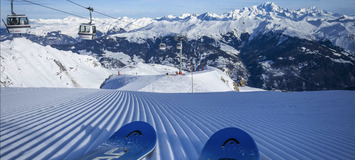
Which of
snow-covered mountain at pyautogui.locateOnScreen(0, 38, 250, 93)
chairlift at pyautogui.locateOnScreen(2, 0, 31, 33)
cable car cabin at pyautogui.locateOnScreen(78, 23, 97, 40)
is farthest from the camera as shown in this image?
snow-covered mountain at pyautogui.locateOnScreen(0, 38, 250, 93)

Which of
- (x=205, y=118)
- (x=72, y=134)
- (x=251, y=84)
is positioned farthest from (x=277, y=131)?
(x=251, y=84)

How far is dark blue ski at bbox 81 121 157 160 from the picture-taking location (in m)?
4.68

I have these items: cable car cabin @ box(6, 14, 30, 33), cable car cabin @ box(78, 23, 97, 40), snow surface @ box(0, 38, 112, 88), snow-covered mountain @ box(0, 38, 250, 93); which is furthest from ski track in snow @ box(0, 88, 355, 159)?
snow surface @ box(0, 38, 112, 88)

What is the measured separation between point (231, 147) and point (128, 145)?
2524 millimetres

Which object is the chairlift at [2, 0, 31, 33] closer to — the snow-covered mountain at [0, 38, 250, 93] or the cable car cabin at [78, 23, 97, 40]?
the cable car cabin at [78, 23, 97, 40]

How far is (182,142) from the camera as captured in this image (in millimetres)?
5996

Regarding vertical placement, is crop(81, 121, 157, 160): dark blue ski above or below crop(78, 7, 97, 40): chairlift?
below

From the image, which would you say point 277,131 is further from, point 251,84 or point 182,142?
point 251,84

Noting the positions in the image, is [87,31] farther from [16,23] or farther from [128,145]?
[128,145]

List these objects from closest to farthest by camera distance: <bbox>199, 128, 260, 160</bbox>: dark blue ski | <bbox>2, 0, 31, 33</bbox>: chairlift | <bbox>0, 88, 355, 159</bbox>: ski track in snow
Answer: <bbox>199, 128, 260, 160</bbox>: dark blue ski, <bbox>0, 88, 355, 159</bbox>: ski track in snow, <bbox>2, 0, 31, 33</bbox>: chairlift

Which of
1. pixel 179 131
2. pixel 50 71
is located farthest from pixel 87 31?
pixel 50 71

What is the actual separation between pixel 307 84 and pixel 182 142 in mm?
205555

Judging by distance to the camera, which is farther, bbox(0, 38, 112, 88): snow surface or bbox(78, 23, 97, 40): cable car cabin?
bbox(0, 38, 112, 88): snow surface

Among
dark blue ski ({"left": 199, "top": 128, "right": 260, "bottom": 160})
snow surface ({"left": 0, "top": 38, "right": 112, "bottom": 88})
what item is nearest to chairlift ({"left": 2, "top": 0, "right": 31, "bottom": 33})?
dark blue ski ({"left": 199, "top": 128, "right": 260, "bottom": 160})
